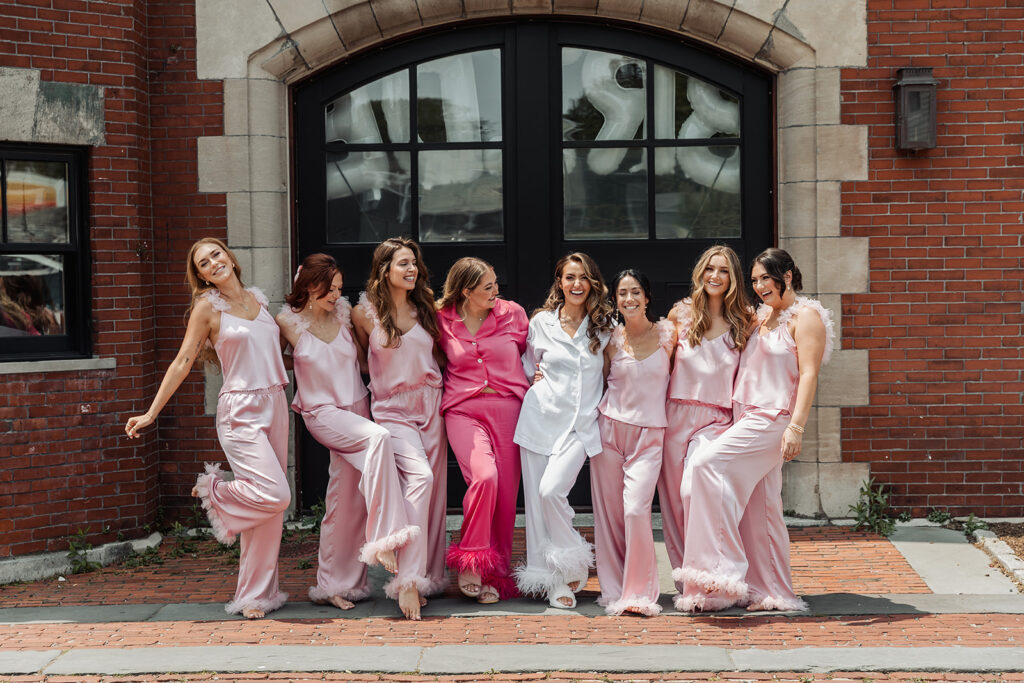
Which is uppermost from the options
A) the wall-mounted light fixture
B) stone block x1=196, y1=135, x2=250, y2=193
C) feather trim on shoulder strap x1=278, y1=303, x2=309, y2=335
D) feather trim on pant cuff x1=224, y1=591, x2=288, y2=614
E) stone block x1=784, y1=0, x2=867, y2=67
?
stone block x1=784, y1=0, x2=867, y2=67

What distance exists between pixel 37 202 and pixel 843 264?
528 centimetres

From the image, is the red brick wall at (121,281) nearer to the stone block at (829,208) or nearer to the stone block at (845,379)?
the stone block at (829,208)

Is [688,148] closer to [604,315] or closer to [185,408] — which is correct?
[604,315]

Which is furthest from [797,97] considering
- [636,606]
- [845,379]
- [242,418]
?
[242,418]

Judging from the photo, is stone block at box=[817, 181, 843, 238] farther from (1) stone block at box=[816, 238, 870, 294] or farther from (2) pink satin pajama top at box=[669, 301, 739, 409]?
(2) pink satin pajama top at box=[669, 301, 739, 409]

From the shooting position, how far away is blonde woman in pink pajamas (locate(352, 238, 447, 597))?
594 cm

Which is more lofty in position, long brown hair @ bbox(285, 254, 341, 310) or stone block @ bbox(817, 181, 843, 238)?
stone block @ bbox(817, 181, 843, 238)

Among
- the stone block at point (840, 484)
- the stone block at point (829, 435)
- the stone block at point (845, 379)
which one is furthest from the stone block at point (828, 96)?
the stone block at point (840, 484)

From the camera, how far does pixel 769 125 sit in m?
7.66

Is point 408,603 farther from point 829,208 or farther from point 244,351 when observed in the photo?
point 829,208

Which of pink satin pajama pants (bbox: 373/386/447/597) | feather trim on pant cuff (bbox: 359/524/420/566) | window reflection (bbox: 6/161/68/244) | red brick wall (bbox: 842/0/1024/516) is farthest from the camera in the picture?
red brick wall (bbox: 842/0/1024/516)

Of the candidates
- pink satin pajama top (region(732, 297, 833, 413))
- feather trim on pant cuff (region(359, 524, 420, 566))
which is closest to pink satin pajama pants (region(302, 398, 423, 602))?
feather trim on pant cuff (region(359, 524, 420, 566))

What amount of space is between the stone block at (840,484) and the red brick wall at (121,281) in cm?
418

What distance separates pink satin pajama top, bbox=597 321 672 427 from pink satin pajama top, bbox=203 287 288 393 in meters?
1.81
